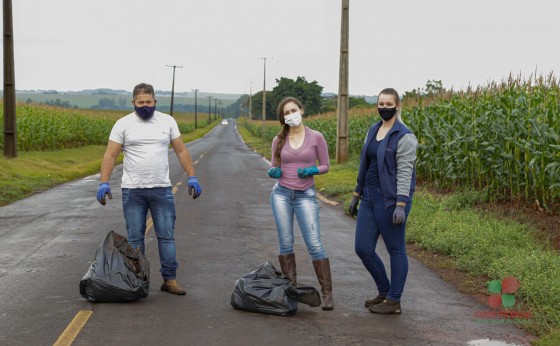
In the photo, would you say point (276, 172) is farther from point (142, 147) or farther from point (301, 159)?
point (142, 147)

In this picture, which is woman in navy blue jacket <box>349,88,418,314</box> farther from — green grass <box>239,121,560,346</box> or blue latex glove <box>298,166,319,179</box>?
green grass <box>239,121,560,346</box>

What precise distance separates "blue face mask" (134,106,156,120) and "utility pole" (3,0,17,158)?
18.8 m

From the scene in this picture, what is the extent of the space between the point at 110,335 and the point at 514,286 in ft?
11.9

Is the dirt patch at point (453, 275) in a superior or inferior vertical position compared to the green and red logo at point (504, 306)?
inferior

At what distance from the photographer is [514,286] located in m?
6.45

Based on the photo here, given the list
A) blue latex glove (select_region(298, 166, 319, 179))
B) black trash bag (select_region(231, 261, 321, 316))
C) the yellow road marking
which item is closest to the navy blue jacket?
A: blue latex glove (select_region(298, 166, 319, 179))

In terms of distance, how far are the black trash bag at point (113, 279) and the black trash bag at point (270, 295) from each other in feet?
3.07

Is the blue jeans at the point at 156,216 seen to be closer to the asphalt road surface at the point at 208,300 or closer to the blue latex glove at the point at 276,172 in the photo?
the asphalt road surface at the point at 208,300

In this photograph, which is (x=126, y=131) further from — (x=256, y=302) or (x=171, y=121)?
(x=256, y=302)

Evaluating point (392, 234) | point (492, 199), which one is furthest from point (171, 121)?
point (492, 199)

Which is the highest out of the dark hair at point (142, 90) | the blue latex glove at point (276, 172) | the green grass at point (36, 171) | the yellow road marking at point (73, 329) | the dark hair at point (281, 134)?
the dark hair at point (142, 90)

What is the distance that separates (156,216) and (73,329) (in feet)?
5.27

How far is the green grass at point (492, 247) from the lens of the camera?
6629 mm

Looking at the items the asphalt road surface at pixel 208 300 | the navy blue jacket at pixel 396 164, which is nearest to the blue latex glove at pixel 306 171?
the navy blue jacket at pixel 396 164
